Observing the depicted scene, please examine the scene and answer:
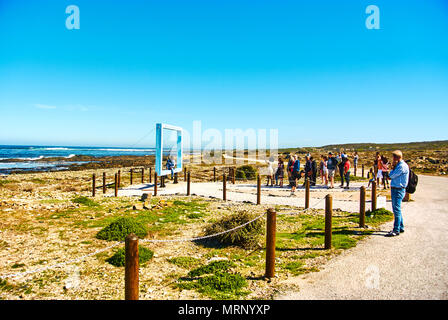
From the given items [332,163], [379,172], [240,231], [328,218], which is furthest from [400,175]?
[332,163]

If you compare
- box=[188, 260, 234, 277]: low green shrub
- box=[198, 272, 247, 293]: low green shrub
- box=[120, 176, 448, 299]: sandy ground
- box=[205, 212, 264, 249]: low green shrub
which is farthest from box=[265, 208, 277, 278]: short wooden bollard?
box=[205, 212, 264, 249]: low green shrub

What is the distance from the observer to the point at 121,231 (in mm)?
7176

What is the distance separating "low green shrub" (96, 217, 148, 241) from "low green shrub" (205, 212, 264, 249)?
6.02 feet

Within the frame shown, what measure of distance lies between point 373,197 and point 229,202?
221 inches

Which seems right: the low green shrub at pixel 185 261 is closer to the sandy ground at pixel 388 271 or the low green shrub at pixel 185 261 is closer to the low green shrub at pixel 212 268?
the low green shrub at pixel 212 268

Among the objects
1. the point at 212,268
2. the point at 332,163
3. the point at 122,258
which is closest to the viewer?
the point at 212,268

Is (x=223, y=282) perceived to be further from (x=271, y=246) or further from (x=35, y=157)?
(x=35, y=157)

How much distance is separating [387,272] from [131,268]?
4.01 metres

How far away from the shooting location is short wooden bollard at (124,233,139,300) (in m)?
3.20

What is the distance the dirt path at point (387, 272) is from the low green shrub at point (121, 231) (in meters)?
4.51

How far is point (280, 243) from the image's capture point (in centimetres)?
641

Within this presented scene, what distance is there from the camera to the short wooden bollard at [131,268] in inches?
126

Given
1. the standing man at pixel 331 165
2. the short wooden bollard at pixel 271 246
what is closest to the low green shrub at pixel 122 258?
the short wooden bollard at pixel 271 246
